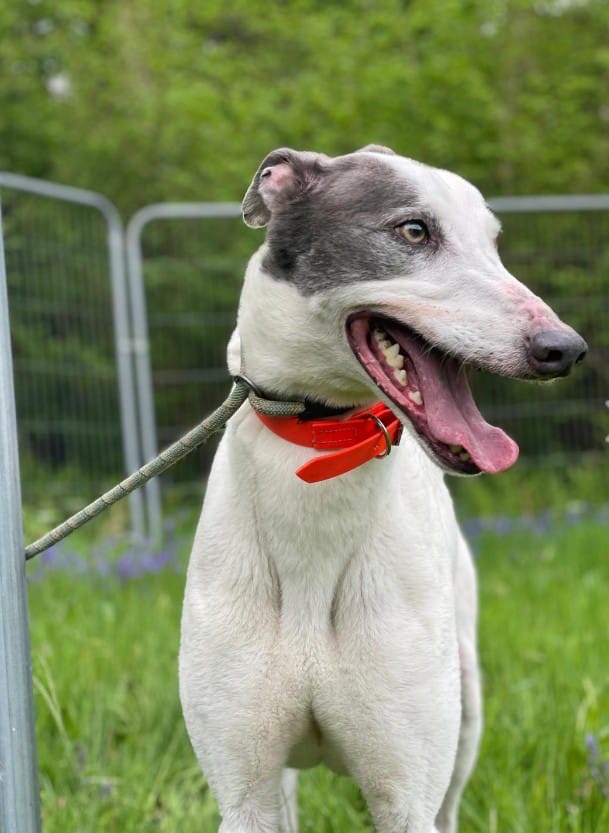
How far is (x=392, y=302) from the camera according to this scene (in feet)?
7.54

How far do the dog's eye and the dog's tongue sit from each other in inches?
6.9

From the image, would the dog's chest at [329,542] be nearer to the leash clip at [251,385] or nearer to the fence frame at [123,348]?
the leash clip at [251,385]

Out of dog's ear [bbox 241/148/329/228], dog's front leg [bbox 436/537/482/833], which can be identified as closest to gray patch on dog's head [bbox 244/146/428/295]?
dog's ear [bbox 241/148/329/228]

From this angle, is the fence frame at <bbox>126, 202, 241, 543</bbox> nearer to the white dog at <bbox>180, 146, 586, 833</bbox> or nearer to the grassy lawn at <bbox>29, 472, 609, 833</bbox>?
the grassy lawn at <bbox>29, 472, 609, 833</bbox>

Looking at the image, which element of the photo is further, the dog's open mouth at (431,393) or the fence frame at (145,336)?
the fence frame at (145,336)

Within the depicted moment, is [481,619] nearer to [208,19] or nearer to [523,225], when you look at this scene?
[523,225]

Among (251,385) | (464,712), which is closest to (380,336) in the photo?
(251,385)

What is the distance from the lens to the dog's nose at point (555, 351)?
2.10 metres

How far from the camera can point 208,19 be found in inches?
438

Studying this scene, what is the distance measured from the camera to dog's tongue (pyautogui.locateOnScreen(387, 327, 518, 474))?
87.1 inches

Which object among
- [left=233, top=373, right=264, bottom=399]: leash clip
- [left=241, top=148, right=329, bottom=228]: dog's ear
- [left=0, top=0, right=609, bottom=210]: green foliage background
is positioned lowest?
[left=233, top=373, right=264, bottom=399]: leash clip

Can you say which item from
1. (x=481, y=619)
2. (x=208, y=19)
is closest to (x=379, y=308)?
(x=481, y=619)

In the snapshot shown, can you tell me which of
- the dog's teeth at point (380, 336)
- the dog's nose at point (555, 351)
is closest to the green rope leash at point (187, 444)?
the dog's teeth at point (380, 336)

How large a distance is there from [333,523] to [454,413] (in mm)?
414
